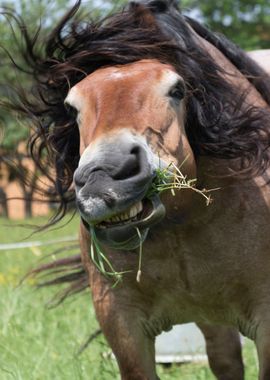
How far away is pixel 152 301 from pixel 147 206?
2.36 ft

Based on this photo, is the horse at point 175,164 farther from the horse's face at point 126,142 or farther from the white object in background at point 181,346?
the white object in background at point 181,346

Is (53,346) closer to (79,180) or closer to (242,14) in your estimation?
(79,180)

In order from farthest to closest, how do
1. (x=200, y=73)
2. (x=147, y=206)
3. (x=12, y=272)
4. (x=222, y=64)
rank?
1. (x=12, y=272)
2. (x=222, y=64)
3. (x=200, y=73)
4. (x=147, y=206)

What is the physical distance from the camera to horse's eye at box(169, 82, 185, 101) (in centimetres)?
371

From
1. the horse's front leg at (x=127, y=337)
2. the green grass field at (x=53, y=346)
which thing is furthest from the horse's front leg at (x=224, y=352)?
the horse's front leg at (x=127, y=337)

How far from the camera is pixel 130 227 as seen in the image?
3.47 metres

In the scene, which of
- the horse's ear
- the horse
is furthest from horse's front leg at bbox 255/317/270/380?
the horse's ear

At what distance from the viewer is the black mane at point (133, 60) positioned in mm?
3961

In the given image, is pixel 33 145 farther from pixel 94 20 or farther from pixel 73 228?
pixel 73 228

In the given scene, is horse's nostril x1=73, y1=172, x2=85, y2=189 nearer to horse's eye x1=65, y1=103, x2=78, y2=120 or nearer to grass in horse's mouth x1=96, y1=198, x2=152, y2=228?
grass in horse's mouth x1=96, y1=198, x2=152, y2=228

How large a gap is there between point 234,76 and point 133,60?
0.56 meters

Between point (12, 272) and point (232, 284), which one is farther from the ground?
point (232, 284)

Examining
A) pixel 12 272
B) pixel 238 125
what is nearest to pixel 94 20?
pixel 238 125

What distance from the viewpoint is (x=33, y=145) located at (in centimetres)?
442
